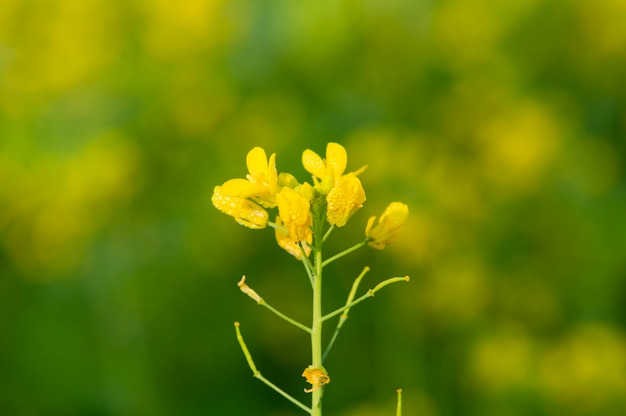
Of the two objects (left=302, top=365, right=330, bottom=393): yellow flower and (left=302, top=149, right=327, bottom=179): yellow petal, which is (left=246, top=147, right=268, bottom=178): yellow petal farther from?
(left=302, top=365, right=330, bottom=393): yellow flower

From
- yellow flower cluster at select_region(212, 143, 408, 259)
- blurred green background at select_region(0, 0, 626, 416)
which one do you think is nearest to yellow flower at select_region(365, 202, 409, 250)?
yellow flower cluster at select_region(212, 143, 408, 259)

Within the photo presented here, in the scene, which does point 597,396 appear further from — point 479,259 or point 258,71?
point 258,71

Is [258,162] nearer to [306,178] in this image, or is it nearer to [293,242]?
[293,242]

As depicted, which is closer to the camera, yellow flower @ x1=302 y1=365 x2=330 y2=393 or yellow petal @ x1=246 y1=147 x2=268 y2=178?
yellow flower @ x1=302 y1=365 x2=330 y2=393

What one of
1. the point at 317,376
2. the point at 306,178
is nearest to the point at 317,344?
the point at 317,376

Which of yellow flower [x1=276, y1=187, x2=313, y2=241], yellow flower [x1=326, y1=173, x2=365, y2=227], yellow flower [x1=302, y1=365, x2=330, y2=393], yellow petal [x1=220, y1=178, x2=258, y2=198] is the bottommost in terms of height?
yellow flower [x1=302, y1=365, x2=330, y2=393]

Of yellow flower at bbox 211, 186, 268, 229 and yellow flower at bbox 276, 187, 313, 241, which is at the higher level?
yellow flower at bbox 211, 186, 268, 229

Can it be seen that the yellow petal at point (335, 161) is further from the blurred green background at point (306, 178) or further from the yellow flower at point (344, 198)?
the blurred green background at point (306, 178)

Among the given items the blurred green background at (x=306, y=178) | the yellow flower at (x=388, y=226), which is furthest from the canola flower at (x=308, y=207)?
the blurred green background at (x=306, y=178)

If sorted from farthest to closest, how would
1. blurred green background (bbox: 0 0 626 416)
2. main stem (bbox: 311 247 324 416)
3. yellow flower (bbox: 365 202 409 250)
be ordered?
blurred green background (bbox: 0 0 626 416) → yellow flower (bbox: 365 202 409 250) → main stem (bbox: 311 247 324 416)
